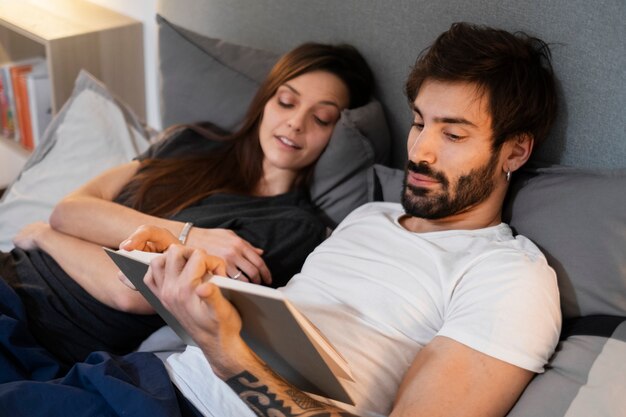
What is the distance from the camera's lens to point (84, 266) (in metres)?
1.59

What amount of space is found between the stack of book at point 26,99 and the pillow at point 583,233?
1.88 metres

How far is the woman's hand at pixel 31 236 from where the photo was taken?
1714mm

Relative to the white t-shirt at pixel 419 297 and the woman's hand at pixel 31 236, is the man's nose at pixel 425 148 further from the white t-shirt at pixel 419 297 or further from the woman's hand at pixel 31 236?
the woman's hand at pixel 31 236

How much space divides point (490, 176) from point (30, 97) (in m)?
1.86

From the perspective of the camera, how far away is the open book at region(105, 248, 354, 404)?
0.99 metres

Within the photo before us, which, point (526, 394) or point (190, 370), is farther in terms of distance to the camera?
point (190, 370)

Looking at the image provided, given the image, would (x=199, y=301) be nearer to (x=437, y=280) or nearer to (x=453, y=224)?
(x=437, y=280)

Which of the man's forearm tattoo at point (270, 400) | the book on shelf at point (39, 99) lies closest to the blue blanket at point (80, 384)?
the man's forearm tattoo at point (270, 400)

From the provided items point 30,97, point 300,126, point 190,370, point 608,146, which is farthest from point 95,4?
point 608,146

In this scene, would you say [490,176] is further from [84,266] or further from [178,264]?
[84,266]

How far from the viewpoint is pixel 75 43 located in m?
2.42

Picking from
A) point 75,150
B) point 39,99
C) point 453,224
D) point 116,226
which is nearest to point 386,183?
point 453,224

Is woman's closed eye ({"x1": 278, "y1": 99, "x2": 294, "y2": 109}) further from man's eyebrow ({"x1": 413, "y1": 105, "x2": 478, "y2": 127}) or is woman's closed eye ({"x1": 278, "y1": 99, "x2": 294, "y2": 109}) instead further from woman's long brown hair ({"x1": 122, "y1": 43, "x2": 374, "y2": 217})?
man's eyebrow ({"x1": 413, "y1": 105, "x2": 478, "y2": 127})

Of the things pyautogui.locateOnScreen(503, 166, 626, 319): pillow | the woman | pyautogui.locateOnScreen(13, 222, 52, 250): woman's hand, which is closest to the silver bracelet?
the woman
